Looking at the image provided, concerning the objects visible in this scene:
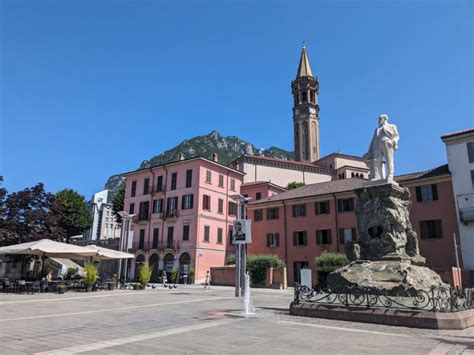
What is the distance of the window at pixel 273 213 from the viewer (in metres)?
41.7

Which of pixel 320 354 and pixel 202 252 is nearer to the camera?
pixel 320 354

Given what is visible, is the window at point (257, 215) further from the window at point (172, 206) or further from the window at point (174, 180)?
the window at point (174, 180)

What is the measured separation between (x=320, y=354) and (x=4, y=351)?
218 inches

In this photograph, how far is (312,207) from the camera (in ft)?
128

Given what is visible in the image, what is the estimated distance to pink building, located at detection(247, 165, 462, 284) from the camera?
30922 millimetres

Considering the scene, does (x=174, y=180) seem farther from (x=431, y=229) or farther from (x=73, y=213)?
(x=431, y=229)

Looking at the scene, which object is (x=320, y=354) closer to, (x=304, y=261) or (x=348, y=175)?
Answer: (x=304, y=261)

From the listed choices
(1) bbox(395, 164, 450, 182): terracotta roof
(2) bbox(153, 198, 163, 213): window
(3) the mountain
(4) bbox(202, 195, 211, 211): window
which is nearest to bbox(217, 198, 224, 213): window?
(4) bbox(202, 195, 211, 211): window

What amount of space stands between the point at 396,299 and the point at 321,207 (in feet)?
93.9

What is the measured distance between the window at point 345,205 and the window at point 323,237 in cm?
264

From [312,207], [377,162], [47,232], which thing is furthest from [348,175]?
[377,162]

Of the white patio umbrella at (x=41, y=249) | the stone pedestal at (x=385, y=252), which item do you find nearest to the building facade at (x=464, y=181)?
the stone pedestal at (x=385, y=252)

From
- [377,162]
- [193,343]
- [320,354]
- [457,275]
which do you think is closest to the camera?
[320,354]

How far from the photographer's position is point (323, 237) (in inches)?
1479
